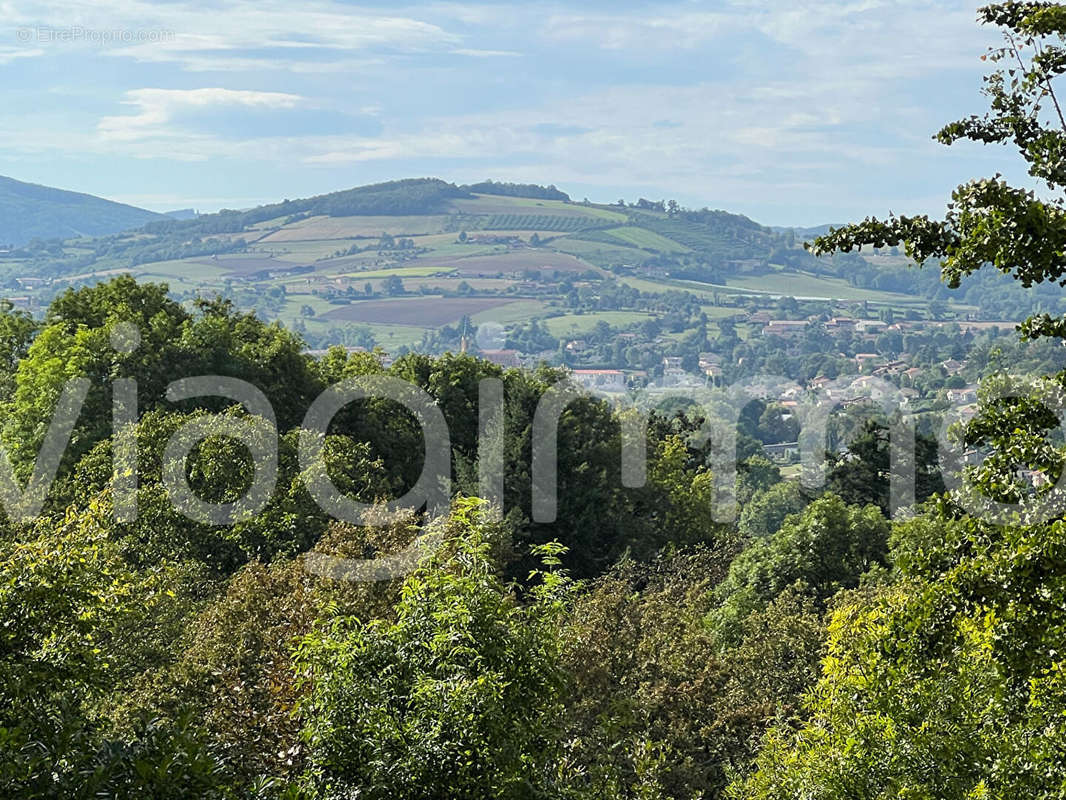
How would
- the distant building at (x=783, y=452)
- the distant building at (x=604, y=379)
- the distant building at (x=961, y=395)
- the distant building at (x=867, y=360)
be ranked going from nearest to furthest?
the distant building at (x=783, y=452), the distant building at (x=961, y=395), the distant building at (x=604, y=379), the distant building at (x=867, y=360)

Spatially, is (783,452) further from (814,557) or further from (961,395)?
(814,557)

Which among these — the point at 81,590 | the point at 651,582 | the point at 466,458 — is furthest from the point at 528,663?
the point at 466,458

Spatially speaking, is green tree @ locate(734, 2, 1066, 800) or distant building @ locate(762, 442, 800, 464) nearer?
green tree @ locate(734, 2, 1066, 800)

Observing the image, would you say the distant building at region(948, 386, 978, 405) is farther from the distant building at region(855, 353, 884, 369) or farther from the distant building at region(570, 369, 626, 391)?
the distant building at region(855, 353, 884, 369)

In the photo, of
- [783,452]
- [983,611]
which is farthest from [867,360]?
[983,611]

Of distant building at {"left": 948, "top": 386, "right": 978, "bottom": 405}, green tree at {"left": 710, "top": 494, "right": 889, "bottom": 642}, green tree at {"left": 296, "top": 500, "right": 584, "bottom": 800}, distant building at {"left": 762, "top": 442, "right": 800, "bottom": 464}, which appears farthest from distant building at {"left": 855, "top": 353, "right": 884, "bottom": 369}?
green tree at {"left": 296, "top": 500, "right": 584, "bottom": 800}

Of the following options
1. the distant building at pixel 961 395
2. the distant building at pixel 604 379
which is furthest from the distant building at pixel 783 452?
the distant building at pixel 604 379

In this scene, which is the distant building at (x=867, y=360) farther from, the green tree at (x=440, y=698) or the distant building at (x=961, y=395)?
the green tree at (x=440, y=698)

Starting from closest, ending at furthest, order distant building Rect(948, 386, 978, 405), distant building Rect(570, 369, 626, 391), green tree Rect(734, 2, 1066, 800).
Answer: green tree Rect(734, 2, 1066, 800), distant building Rect(948, 386, 978, 405), distant building Rect(570, 369, 626, 391)

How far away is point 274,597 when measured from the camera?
47.8 feet

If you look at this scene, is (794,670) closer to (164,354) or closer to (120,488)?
(120,488)

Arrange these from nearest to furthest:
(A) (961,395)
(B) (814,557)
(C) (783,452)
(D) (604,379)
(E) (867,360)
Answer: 1. (B) (814,557)
2. (C) (783,452)
3. (A) (961,395)
4. (D) (604,379)
5. (E) (867,360)

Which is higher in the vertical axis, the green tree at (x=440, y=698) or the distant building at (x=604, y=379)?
the green tree at (x=440, y=698)

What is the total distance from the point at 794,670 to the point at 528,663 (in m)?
9.73
